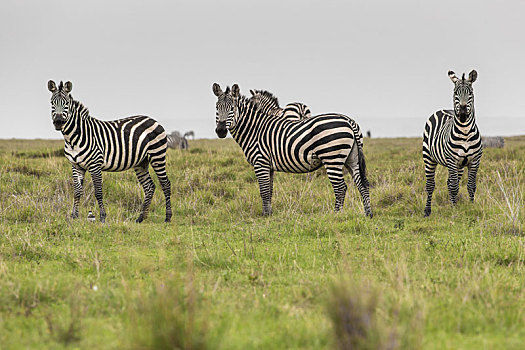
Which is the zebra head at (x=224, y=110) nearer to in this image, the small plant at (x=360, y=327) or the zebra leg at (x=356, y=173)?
the zebra leg at (x=356, y=173)

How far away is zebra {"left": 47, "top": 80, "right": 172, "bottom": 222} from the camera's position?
9.32 meters

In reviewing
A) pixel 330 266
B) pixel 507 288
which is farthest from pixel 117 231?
pixel 507 288

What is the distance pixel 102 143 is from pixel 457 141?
274 inches

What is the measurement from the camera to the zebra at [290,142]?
32.6 feet

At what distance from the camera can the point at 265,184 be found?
10781 millimetres

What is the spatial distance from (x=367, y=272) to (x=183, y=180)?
27.3 ft

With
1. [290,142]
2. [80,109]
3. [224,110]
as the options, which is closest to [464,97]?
[290,142]

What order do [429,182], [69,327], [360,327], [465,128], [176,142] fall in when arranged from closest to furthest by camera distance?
1. [360,327]
2. [69,327]
3. [465,128]
4. [429,182]
5. [176,142]

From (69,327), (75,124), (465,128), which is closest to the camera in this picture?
(69,327)

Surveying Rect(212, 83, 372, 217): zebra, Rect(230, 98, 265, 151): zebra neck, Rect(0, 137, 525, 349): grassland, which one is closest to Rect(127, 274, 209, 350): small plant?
Rect(0, 137, 525, 349): grassland

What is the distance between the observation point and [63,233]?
839cm

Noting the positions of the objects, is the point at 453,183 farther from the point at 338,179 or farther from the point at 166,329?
the point at 166,329

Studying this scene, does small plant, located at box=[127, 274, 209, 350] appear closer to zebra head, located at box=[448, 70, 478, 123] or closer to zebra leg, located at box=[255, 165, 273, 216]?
zebra leg, located at box=[255, 165, 273, 216]

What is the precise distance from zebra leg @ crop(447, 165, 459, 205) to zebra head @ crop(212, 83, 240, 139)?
15.2 feet
